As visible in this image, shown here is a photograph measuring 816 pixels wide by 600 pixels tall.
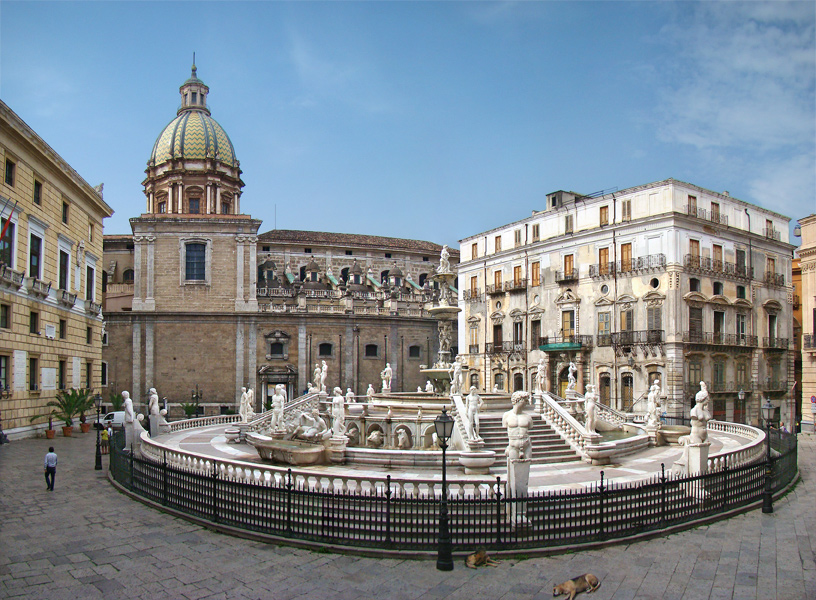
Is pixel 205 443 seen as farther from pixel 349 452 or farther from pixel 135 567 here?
pixel 135 567

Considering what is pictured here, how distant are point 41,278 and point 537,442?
20820mm

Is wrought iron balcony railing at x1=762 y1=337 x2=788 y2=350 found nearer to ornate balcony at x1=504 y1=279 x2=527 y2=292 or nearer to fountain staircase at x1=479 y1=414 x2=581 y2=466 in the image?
ornate balcony at x1=504 y1=279 x2=527 y2=292

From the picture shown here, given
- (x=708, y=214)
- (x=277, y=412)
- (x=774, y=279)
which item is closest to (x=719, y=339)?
(x=708, y=214)

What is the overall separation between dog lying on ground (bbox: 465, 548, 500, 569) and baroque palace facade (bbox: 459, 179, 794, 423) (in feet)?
85.8

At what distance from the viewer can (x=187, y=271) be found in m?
44.7

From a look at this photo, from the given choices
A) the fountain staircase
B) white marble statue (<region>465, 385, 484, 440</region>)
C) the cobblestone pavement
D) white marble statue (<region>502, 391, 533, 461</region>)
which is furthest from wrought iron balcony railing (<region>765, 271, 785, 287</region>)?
white marble statue (<region>502, 391, 533, 461</region>)

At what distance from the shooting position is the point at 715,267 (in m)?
35.2

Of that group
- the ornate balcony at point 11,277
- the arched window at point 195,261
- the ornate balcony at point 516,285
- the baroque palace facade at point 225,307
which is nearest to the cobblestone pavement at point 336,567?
the ornate balcony at point 11,277

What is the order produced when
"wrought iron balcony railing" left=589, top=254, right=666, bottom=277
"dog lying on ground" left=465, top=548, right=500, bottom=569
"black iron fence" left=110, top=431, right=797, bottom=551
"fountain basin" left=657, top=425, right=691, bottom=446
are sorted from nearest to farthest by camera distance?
"dog lying on ground" left=465, top=548, right=500, bottom=569, "black iron fence" left=110, top=431, right=797, bottom=551, "fountain basin" left=657, top=425, right=691, bottom=446, "wrought iron balcony railing" left=589, top=254, right=666, bottom=277

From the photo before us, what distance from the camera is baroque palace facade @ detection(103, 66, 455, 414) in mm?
43094

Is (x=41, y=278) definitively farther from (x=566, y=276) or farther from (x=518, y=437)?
(x=566, y=276)

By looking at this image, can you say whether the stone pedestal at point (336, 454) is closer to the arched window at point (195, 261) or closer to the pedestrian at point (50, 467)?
the pedestrian at point (50, 467)

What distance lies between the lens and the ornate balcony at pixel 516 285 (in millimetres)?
40719

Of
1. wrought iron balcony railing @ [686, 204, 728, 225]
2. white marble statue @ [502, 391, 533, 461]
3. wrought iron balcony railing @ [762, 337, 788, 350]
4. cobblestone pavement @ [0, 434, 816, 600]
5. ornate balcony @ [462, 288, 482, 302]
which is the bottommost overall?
cobblestone pavement @ [0, 434, 816, 600]
